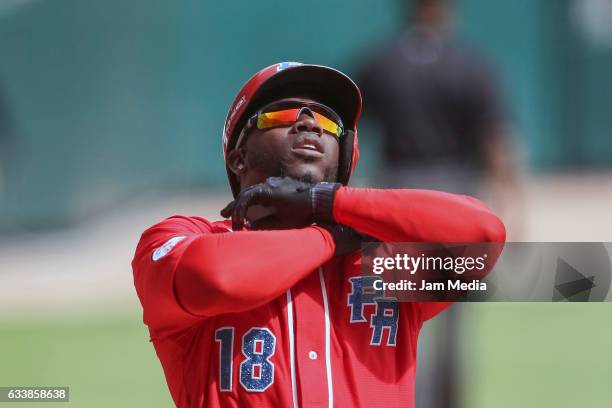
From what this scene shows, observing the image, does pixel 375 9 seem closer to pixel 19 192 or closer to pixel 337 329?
pixel 19 192

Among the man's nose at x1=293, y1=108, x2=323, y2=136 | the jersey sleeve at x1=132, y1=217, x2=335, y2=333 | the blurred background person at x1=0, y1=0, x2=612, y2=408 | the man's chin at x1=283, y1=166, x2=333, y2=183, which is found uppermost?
the blurred background person at x1=0, y1=0, x2=612, y2=408

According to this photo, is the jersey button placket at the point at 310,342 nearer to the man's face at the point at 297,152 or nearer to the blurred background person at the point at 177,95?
the man's face at the point at 297,152

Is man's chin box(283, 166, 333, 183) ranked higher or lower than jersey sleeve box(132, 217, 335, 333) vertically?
higher

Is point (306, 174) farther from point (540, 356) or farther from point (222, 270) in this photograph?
point (540, 356)

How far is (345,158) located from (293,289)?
0.45 m

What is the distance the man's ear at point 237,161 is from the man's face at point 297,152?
108 millimetres

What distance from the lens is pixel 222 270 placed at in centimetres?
263

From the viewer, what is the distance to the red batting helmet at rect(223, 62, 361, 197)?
311cm

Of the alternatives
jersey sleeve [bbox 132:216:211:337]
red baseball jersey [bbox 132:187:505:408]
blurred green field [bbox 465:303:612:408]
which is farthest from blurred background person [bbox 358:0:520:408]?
jersey sleeve [bbox 132:216:211:337]

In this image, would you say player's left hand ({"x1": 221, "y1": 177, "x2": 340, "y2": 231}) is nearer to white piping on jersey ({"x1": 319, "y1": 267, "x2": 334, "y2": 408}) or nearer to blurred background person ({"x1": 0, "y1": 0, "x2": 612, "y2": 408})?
white piping on jersey ({"x1": 319, "y1": 267, "x2": 334, "y2": 408})

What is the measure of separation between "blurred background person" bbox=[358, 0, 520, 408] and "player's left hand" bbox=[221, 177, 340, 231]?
100 inches

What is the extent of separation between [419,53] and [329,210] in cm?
292

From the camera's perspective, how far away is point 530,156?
13.5m

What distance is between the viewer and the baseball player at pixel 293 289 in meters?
2.68
